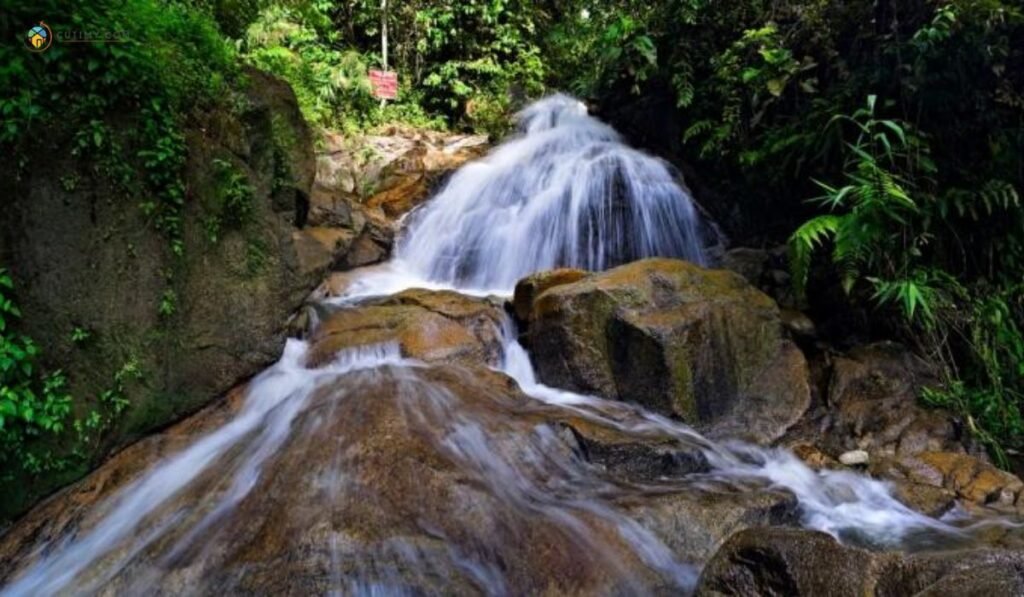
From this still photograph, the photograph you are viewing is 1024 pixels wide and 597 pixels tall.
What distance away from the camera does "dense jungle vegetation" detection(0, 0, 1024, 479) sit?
3846 mm

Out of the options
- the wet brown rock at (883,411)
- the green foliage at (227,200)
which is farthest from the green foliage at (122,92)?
the wet brown rock at (883,411)

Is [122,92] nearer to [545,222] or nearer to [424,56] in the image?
[545,222]

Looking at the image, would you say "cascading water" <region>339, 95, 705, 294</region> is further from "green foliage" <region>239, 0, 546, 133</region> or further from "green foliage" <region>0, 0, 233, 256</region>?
"green foliage" <region>239, 0, 546, 133</region>

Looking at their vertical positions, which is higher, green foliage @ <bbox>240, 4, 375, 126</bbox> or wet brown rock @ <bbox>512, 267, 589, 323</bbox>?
green foliage @ <bbox>240, 4, 375, 126</bbox>

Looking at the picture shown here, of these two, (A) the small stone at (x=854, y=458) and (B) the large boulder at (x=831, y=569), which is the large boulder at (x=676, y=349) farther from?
(B) the large boulder at (x=831, y=569)

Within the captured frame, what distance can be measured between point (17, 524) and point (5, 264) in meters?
1.54

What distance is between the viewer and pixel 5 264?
3.70 metres

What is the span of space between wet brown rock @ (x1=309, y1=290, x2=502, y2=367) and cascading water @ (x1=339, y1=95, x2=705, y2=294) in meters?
1.44

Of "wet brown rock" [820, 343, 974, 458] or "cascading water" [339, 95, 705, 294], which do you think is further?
"cascading water" [339, 95, 705, 294]

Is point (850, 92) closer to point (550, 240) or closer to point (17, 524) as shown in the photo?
point (550, 240)

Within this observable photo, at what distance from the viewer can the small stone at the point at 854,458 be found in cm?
489

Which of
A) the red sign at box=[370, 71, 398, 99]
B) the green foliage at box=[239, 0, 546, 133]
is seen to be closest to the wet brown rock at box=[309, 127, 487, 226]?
the green foliage at box=[239, 0, 546, 133]

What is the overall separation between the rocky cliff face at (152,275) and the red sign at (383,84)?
7241 millimetres

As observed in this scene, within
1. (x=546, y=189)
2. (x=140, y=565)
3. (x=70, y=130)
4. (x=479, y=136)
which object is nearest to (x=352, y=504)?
(x=140, y=565)
